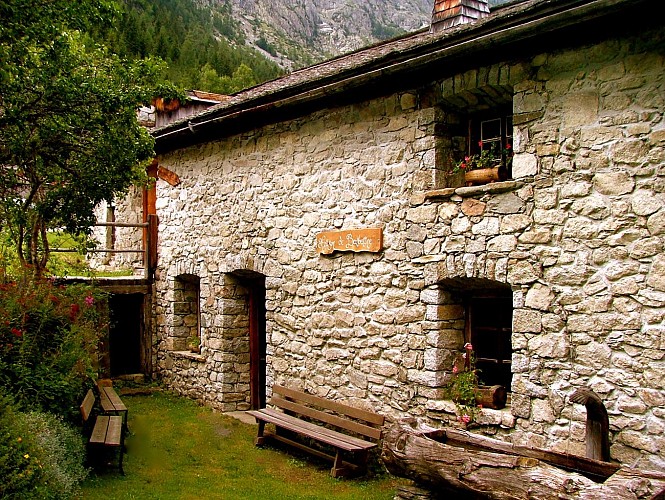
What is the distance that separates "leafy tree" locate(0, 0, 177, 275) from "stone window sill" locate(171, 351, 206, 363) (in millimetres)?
2979

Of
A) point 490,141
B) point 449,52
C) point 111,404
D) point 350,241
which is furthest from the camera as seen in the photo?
point 111,404

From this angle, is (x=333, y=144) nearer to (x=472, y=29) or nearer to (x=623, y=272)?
(x=472, y=29)

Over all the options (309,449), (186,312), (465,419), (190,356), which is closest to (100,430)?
(309,449)

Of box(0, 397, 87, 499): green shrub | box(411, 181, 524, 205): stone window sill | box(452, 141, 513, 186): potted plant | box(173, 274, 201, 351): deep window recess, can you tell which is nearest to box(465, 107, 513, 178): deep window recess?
box(452, 141, 513, 186): potted plant

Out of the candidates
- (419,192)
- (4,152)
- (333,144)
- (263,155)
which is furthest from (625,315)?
(4,152)

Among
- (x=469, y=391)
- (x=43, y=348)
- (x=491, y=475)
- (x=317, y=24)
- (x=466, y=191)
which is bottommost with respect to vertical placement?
(x=491, y=475)

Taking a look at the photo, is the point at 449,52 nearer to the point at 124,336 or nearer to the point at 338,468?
the point at 338,468

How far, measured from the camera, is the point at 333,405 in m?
7.09

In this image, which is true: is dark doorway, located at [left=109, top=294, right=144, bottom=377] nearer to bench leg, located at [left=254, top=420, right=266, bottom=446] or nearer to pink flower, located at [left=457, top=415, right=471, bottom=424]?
bench leg, located at [left=254, top=420, right=266, bottom=446]

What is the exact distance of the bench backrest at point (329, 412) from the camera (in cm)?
655

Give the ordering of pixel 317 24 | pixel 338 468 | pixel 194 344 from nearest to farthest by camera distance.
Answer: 1. pixel 338 468
2. pixel 194 344
3. pixel 317 24

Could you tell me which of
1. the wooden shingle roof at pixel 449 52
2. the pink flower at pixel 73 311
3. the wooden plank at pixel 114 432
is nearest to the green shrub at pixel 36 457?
the wooden plank at pixel 114 432

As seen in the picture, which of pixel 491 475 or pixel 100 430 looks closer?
pixel 491 475

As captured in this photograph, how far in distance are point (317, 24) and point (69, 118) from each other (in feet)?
256
